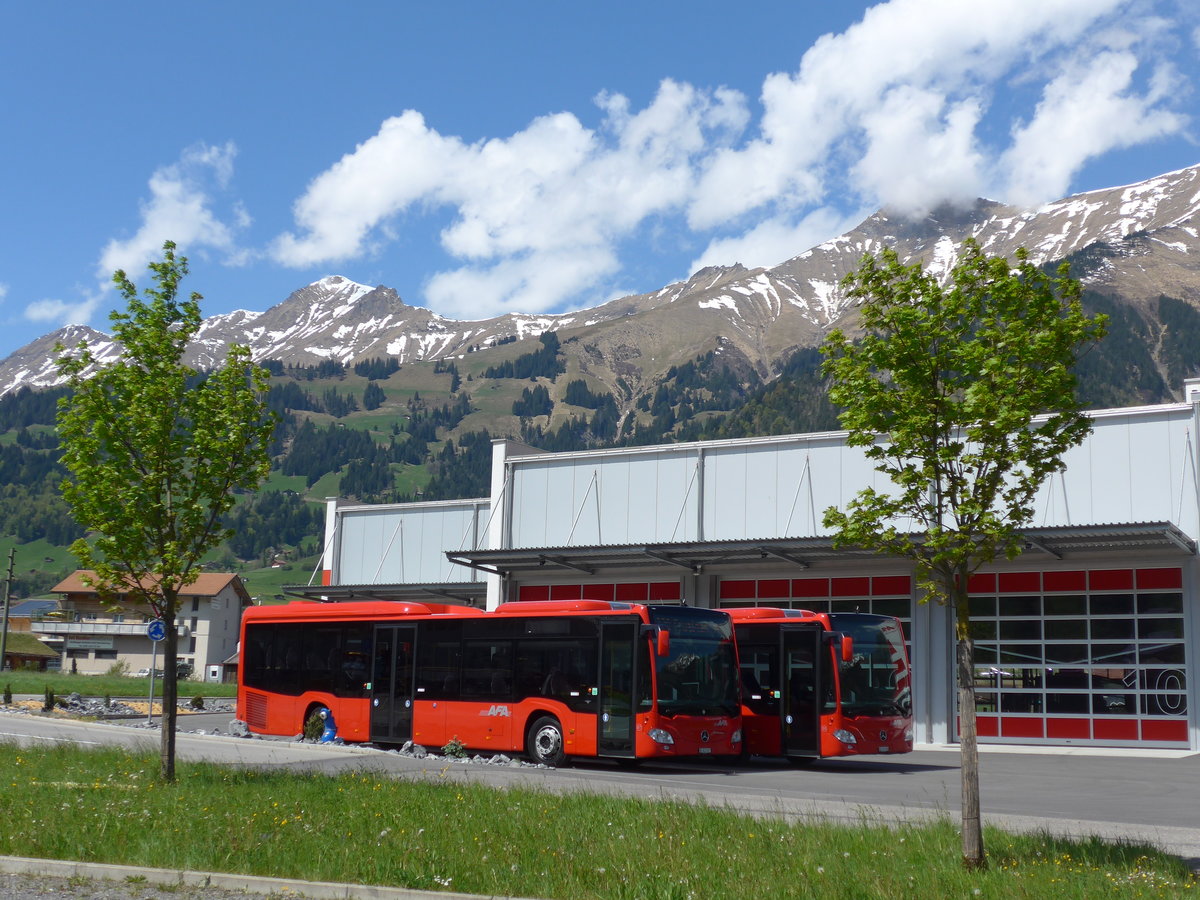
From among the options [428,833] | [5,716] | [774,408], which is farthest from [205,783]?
[774,408]

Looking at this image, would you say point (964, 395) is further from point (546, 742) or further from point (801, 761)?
point (801, 761)

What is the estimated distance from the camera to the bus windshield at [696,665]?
21281 mm

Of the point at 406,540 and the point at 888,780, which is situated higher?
the point at 406,540

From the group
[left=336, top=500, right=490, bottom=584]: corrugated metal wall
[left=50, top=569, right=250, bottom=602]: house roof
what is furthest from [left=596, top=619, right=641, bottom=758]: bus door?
[left=50, top=569, right=250, bottom=602]: house roof

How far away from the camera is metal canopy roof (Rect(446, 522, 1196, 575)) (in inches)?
1033

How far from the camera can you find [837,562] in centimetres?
3181

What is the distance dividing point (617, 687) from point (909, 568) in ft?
39.3

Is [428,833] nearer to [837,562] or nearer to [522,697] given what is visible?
[522,697]

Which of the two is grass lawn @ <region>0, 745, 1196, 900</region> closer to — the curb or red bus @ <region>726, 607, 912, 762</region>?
the curb

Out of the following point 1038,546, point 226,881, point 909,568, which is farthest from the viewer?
point 909,568

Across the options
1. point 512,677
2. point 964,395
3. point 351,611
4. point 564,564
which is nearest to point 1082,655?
point 564,564

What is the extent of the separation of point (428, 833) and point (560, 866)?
2.09m

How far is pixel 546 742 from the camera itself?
22.5 meters

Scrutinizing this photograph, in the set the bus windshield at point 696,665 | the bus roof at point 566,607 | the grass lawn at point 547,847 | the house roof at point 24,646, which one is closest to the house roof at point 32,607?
the house roof at point 24,646
